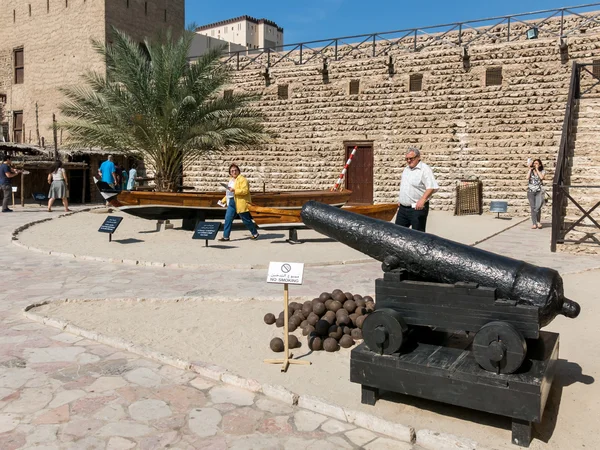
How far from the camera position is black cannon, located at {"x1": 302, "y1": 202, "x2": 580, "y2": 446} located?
3.06m

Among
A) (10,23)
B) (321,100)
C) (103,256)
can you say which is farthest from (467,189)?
(10,23)

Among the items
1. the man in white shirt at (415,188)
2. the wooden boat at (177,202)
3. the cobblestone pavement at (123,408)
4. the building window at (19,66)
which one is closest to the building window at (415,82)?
the wooden boat at (177,202)

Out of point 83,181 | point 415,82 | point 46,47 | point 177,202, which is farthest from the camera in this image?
point 46,47

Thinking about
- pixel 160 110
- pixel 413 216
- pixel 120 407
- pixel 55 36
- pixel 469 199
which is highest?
pixel 55 36

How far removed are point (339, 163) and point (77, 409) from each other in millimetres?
17238

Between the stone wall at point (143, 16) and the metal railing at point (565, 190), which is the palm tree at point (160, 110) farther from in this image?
the stone wall at point (143, 16)

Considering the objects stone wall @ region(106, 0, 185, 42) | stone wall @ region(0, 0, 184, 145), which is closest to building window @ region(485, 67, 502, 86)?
stone wall @ region(106, 0, 185, 42)

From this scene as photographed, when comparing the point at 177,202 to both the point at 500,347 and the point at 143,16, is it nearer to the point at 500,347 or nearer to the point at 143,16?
the point at 500,347

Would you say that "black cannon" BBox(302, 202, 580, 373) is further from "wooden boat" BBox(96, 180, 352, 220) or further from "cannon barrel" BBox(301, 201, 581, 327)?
"wooden boat" BBox(96, 180, 352, 220)

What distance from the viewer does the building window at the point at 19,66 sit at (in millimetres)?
27719

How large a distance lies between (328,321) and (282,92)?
17199 millimetres

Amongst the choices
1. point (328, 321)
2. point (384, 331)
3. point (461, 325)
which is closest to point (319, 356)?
point (328, 321)

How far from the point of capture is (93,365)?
4.25m

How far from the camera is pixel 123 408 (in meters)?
3.52
